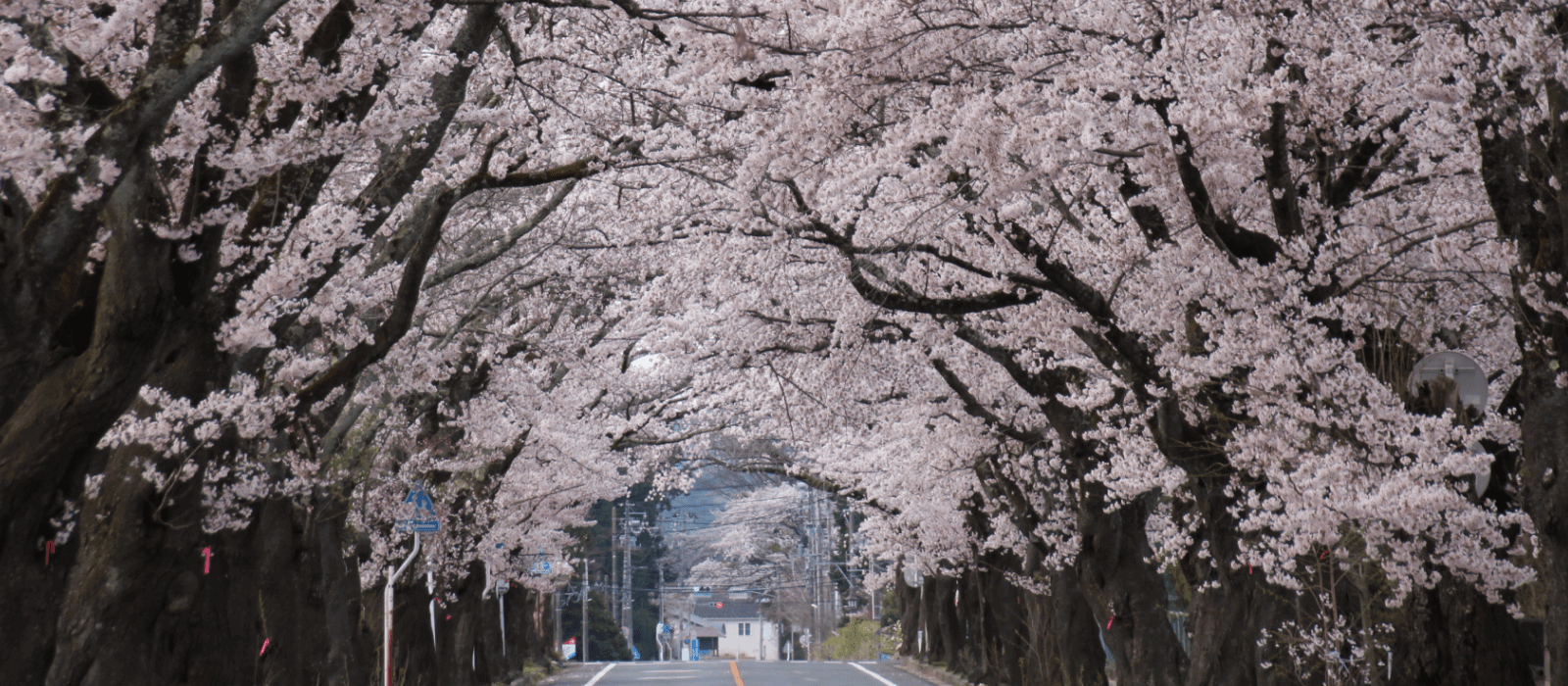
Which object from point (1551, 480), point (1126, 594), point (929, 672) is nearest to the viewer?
point (1551, 480)

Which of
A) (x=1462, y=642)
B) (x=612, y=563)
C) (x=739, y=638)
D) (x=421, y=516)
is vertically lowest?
(x=739, y=638)

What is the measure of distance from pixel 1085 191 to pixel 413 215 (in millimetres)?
5628

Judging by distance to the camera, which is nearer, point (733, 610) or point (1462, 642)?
point (1462, 642)

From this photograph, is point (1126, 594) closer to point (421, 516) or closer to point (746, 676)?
point (421, 516)

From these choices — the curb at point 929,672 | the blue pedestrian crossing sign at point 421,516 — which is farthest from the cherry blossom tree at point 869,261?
the curb at point 929,672

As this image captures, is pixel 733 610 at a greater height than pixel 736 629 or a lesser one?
greater

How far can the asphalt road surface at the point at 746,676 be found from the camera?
2861 cm

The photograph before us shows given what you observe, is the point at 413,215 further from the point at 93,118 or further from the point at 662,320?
the point at 662,320

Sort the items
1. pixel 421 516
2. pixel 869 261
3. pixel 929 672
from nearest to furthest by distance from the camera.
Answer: pixel 869 261 → pixel 421 516 → pixel 929 672

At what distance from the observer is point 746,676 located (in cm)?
3177

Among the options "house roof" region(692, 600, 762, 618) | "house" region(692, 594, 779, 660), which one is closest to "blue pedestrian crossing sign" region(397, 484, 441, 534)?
"house roof" region(692, 600, 762, 618)

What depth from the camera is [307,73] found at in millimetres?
6203

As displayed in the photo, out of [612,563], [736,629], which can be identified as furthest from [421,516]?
[736,629]

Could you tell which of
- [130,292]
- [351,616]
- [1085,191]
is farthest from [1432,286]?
[351,616]
